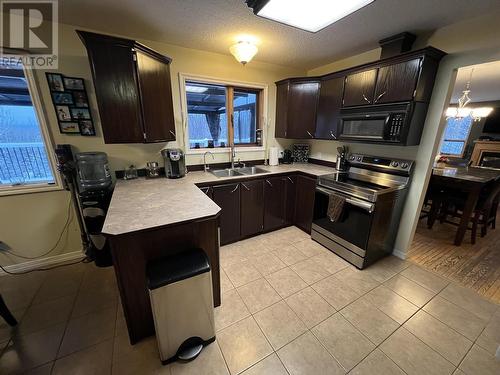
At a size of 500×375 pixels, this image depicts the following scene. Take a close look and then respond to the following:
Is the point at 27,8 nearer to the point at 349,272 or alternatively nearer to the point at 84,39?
the point at 84,39

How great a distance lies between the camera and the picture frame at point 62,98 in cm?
196

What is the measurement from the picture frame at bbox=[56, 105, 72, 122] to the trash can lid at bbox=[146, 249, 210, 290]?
1.84m

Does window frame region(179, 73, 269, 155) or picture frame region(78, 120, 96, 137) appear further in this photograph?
window frame region(179, 73, 269, 155)

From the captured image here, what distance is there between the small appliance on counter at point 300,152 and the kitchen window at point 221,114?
0.73m

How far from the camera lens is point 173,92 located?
250cm

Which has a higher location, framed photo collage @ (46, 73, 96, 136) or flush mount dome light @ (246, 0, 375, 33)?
flush mount dome light @ (246, 0, 375, 33)

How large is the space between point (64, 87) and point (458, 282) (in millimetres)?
4409

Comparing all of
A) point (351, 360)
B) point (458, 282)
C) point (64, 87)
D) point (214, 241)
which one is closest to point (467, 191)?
point (458, 282)

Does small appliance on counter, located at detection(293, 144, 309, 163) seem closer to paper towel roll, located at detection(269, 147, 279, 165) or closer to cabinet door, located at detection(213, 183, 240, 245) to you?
paper towel roll, located at detection(269, 147, 279, 165)

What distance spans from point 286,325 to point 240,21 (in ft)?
8.69

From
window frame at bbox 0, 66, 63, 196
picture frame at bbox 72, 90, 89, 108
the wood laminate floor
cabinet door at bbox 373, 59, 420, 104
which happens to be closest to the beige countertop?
window frame at bbox 0, 66, 63, 196

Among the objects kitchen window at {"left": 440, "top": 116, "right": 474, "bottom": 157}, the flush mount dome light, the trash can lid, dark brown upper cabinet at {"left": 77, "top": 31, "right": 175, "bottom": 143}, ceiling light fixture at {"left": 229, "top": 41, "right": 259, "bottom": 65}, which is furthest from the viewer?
kitchen window at {"left": 440, "top": 116, "right": 474, "bottom": 157}

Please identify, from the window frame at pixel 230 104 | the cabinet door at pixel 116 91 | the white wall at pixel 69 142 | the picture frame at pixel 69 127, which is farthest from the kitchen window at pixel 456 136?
the picture frame at pixel 69 127

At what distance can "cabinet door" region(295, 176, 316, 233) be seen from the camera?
2.75m
